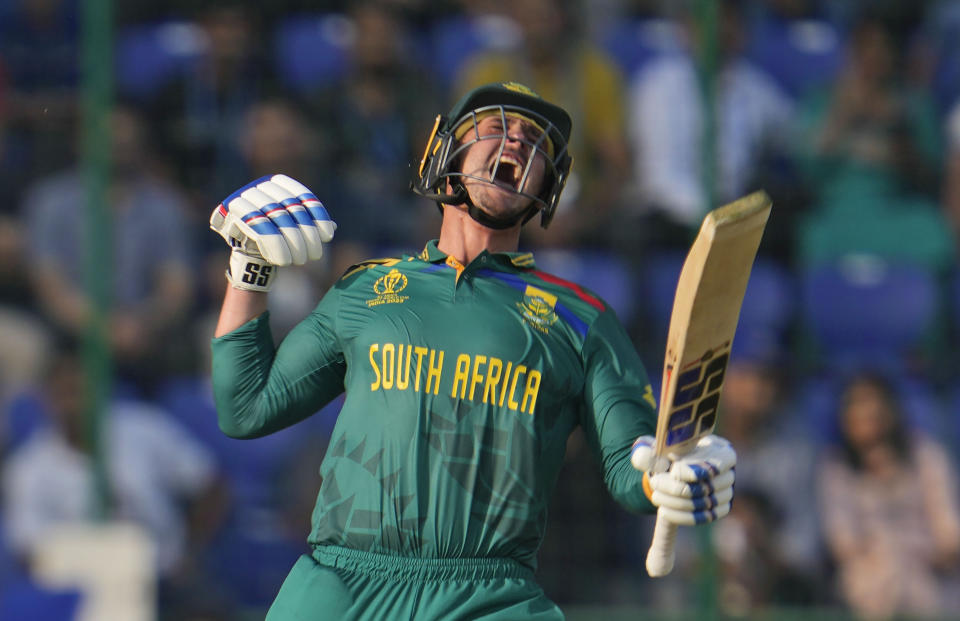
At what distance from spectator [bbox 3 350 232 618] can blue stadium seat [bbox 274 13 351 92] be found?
1888 millimetres

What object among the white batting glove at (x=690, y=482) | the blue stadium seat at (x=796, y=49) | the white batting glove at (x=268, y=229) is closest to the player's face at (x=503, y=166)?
the white batting glove at (x=268, y=229)

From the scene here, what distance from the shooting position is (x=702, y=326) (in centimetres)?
299

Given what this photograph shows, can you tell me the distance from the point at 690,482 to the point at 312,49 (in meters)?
5.23

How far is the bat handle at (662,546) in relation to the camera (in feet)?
9.62

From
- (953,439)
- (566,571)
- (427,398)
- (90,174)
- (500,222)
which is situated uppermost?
(500,222)

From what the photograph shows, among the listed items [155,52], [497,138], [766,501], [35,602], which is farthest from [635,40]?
[497,138]

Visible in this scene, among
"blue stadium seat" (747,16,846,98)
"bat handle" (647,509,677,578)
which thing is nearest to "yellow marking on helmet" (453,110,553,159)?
"bat handle" (647,509,677,578)

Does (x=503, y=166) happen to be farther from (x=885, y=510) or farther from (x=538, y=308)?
(x=885, y=510)

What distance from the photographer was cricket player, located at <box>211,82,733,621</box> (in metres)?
3.21

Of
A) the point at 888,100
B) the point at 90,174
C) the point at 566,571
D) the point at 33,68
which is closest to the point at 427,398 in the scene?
the point at 566,571

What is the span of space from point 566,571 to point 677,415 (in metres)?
3.61

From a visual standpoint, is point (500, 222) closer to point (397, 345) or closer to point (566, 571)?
point (397, 345)

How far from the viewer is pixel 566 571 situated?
253 inches

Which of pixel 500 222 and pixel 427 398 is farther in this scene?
pixel 500 222
